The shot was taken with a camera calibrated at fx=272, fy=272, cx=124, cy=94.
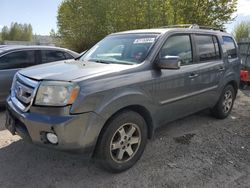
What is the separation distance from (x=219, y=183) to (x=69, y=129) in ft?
6.06

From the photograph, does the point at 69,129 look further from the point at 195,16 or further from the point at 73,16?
the point at 73,16

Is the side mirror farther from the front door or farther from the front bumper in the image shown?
the front bumper

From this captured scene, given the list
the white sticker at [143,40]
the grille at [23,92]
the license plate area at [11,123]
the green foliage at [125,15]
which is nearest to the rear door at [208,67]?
the white sticker at [143,40]

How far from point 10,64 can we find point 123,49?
310 centimetres

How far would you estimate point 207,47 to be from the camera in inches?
187

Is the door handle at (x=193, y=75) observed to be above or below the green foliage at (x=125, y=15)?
below

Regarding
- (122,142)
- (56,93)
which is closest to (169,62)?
(122,142)

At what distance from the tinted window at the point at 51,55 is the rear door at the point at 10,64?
299 mm

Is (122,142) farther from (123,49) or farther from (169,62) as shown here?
(123,49)

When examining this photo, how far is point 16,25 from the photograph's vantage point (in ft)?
233

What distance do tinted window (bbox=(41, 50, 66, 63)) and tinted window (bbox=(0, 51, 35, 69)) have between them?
0.27 m

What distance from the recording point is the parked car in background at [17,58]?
5758mm

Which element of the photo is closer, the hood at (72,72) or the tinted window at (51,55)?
the hood at (72,72)

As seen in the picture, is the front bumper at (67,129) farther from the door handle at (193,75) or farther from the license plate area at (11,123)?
the door handle at (193,75)
